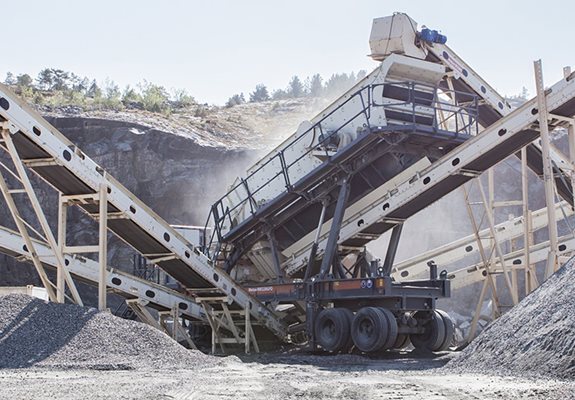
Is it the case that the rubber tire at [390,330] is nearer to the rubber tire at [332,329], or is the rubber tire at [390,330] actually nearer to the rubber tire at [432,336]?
the rubber tire at [332,329]

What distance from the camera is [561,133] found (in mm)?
34406

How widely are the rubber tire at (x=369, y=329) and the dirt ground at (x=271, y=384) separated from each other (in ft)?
7.34

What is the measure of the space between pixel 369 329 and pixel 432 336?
1.57 metres

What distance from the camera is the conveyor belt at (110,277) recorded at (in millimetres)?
17234

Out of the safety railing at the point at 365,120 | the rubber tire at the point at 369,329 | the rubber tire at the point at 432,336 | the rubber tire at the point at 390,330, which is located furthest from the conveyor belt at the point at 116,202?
the rubber tire at the point at 390,330

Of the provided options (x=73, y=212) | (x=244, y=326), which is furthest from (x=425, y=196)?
(x=73, y=212)

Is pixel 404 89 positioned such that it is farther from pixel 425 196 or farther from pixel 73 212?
pixel 73 212

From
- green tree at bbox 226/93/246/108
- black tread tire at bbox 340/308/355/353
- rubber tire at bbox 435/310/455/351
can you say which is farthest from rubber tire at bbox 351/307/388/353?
green tree at bbox 226/93/246/108

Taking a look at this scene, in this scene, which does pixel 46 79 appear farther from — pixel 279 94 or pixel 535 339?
pixel 535 339

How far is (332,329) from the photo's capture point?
54.2ft

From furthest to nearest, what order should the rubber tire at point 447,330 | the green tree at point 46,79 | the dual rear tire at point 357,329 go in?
the green tree at point 46,79, the rubber tire at point 447,330, the dual rear tire at point 357,329

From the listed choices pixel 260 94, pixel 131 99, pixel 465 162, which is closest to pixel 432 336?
pixel 465 162

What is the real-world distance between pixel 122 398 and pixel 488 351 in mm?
5259

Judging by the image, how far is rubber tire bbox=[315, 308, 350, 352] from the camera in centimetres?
1611
